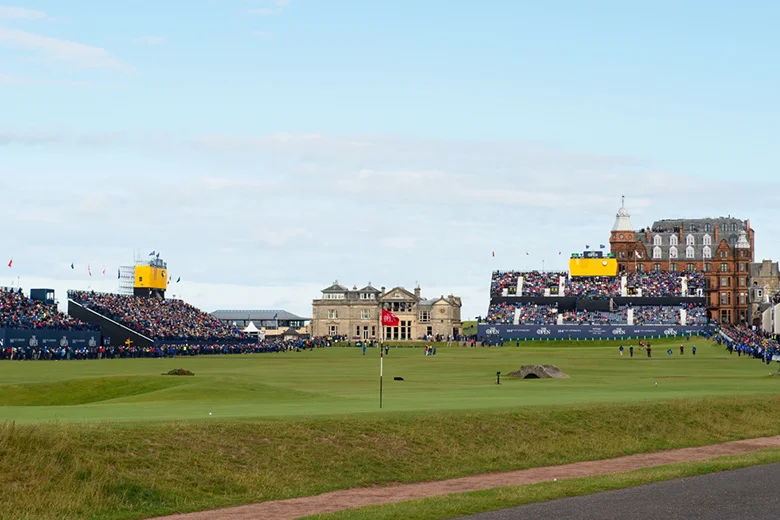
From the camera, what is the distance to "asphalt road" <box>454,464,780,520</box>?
780 inches

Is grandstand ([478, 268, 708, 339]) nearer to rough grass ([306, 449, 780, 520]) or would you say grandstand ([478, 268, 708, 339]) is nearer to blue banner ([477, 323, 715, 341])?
blue banner ([477, 323, 715, 341])

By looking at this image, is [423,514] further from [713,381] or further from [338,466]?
[713,381]

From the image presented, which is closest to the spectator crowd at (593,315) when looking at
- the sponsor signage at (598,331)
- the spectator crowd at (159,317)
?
the sponsor signage at (598,331)

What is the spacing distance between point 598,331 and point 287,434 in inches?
5199

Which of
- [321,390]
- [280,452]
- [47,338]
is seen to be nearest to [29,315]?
[47,338]

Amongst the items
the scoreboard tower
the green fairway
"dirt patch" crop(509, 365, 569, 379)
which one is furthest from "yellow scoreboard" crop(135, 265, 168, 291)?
"dirt patch" crop(509, 365, 569, 379)

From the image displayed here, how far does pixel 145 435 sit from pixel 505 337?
138 m

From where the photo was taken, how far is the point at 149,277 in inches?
6201

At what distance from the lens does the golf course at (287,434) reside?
21219 millimetres

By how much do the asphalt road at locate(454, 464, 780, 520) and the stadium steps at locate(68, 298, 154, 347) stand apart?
10328 cm

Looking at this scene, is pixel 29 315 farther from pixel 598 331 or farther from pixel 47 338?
pixel 598 331

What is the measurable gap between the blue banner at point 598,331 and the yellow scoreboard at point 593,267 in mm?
29082

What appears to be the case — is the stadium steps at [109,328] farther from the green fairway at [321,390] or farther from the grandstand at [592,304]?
the grandstand at [592,304]

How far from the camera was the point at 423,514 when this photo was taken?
Answer: 1997 cm
